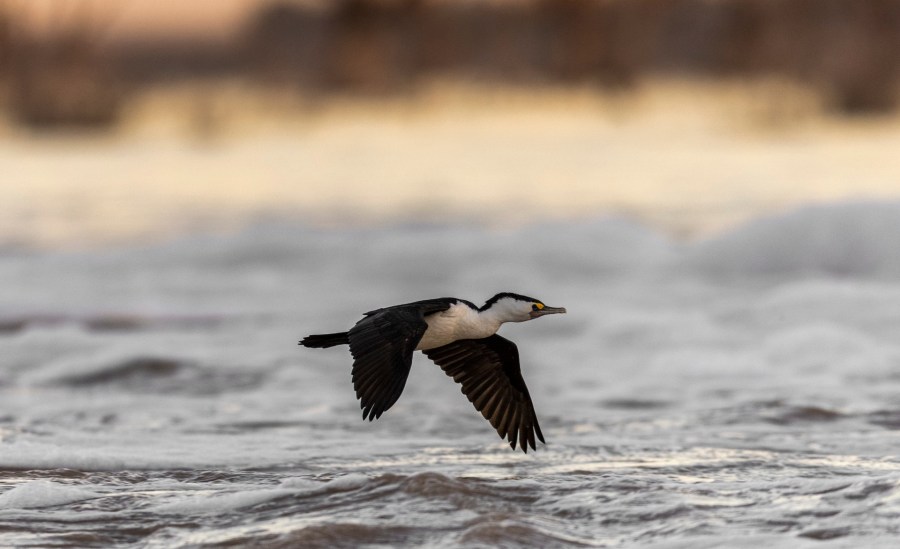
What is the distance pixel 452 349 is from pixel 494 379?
0.23 metres

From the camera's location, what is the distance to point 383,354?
5152 mm

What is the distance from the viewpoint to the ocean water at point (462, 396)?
547 centimetres

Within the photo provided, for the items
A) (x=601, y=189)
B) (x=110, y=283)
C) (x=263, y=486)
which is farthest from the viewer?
(x=601, y=189)

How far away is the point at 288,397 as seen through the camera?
8.48 meters

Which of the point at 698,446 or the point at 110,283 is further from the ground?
the point at 110,283

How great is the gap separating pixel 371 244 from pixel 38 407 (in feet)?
22.2

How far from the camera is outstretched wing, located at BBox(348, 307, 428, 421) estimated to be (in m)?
5.00

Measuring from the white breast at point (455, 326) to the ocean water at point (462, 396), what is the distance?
607 mm

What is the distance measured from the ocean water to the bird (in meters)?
0.33

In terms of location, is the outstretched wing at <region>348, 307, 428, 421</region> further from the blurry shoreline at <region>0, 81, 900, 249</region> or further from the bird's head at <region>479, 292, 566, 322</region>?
the blurry shoreline at <region>0, 81, 900, 249</region>

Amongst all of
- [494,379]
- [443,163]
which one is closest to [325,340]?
[494,379]

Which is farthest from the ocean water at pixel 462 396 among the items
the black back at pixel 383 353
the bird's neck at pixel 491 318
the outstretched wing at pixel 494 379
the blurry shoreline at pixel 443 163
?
the blurry shoreline at pixel 443 163

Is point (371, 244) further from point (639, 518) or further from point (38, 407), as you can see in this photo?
point (639, 518)

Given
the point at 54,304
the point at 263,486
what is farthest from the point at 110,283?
the point at 263,486
